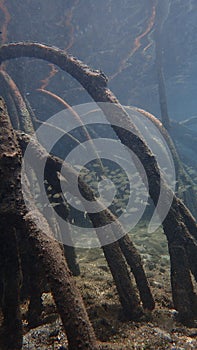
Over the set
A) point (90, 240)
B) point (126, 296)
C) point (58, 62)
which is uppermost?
point (58, 62)

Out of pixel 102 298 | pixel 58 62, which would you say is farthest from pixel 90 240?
pixel 58 62

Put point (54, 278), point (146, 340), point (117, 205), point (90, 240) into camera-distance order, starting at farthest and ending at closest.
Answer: point (117, 205) < point (90, 240) < point (146, 340) < point (54, 278)

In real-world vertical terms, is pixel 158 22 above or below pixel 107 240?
above

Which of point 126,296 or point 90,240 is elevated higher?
point 90,240

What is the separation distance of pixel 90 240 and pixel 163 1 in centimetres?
1574

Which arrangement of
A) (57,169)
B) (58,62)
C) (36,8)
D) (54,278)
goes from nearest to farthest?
1. (54,278)
2. (57,169)
3. (58,62)
4. (36,8)

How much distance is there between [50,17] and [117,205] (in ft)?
39.8

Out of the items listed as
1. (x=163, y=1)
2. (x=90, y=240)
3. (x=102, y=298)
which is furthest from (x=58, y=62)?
(x=163, y=1)

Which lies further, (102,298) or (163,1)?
(163,1)

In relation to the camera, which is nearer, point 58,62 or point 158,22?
point 58,62

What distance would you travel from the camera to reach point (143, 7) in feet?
58.0

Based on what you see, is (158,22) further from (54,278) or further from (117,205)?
(54,278)

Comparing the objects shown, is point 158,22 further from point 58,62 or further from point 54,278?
point 54,278

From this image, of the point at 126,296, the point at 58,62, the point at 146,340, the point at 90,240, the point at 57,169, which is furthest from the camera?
the point at 90,240
